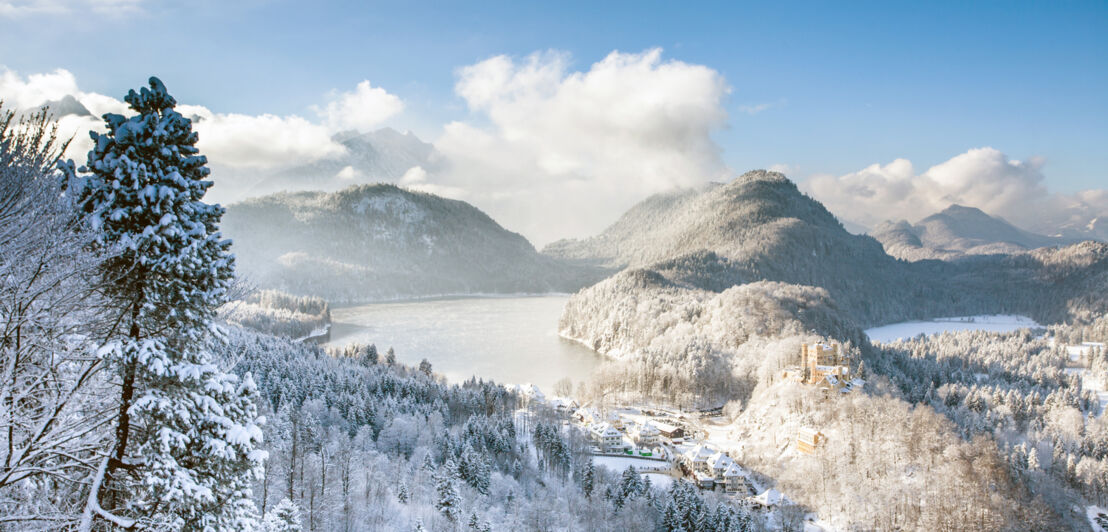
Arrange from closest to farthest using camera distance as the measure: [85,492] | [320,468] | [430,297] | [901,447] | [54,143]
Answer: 1. [85,492]
2. [54,143]
3. [320,468]
4. [901,447]
5. [430,297]

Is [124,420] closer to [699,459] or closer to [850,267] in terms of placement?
[699,459]

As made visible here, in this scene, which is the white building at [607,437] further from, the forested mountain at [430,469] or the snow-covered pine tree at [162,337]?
the snow-covered pine tree at [162,337]

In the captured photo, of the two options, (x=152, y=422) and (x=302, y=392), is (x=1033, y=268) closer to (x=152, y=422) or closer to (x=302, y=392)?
(x=302, y=392)

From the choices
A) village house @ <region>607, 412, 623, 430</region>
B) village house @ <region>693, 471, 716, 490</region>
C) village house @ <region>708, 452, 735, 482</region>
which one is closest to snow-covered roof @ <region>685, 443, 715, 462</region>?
village house @ <region>708, 452, 735, 482</region>

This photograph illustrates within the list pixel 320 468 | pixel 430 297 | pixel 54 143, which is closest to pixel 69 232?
pixel 54 143

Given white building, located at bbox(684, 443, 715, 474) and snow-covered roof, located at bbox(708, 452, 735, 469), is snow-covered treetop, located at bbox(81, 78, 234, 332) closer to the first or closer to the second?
snow-covered roof, located at bbox(708, 452, 735, 469)

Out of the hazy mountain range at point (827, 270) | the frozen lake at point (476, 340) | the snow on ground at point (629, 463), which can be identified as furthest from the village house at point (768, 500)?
the hazy mountain range at point (827, 270)
